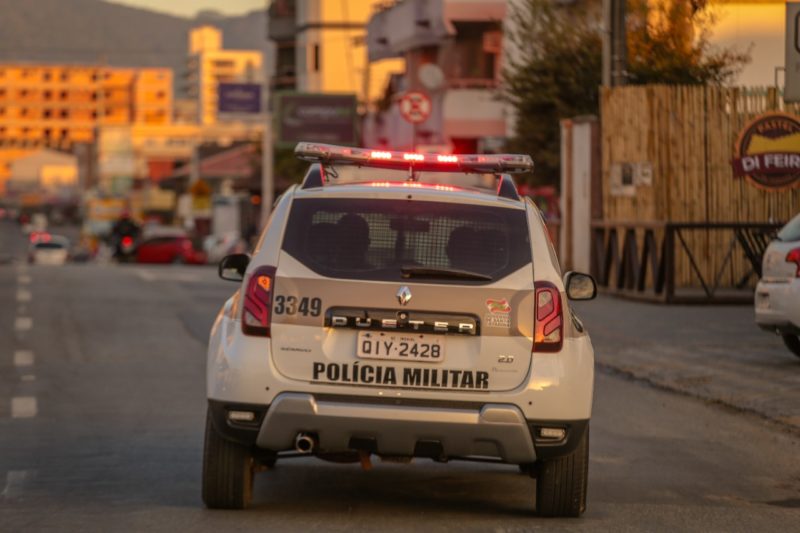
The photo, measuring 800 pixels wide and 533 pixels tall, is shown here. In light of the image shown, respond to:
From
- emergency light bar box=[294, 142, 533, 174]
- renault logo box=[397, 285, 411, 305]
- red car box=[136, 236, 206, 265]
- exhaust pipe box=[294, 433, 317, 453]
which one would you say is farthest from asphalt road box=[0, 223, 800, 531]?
red car box=[136, 236, 206, 265]

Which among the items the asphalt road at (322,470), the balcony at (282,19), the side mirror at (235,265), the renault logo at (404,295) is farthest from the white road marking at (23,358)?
the balcony at (282,19)

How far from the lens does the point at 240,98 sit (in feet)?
291

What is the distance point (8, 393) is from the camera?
15.5 metres

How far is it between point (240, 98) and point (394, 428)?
80.8 meters

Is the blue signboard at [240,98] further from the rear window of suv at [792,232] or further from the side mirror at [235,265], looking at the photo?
the side mirror at [235,265]

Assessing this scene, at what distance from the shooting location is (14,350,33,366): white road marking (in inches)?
726

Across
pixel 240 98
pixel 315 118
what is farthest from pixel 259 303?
pixel 240 98

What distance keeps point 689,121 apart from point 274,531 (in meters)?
21.0

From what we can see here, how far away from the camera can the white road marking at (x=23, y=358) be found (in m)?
18.4

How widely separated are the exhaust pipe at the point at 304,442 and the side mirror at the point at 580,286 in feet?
6.01

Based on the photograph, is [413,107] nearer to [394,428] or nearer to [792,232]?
[792,232]

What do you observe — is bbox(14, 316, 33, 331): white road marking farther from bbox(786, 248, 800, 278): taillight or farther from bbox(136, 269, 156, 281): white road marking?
bbox(136, 269, 156, 281): white road marking

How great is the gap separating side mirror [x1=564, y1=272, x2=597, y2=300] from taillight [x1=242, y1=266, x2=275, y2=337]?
6.00 ft

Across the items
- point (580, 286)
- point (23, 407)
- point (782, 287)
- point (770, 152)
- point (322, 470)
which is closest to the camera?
point (580, 286)
